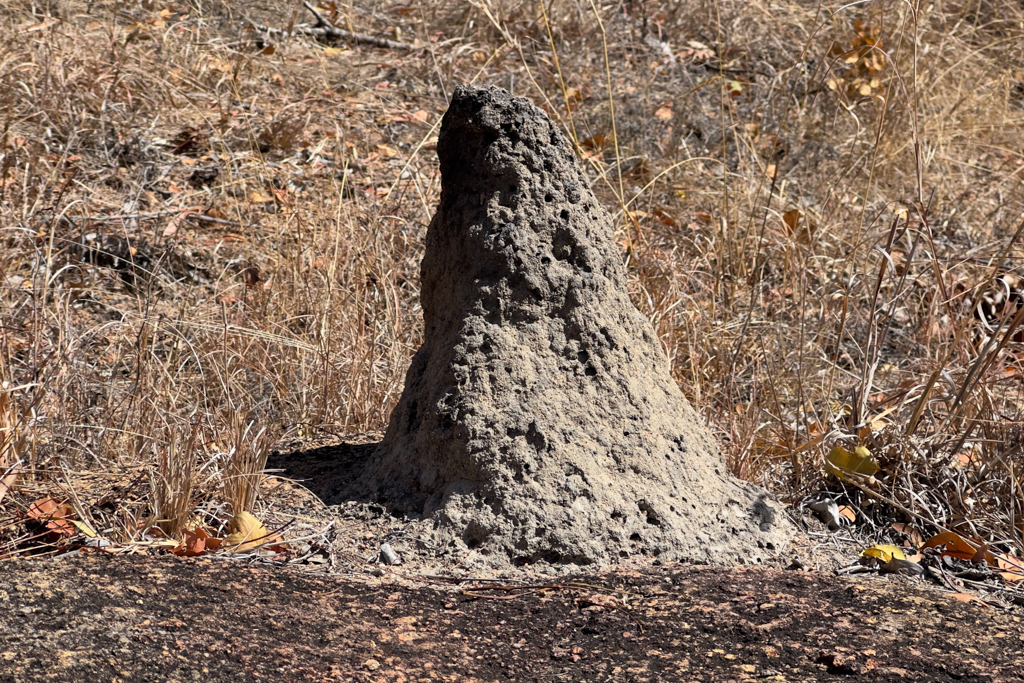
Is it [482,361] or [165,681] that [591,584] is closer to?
[482,361]

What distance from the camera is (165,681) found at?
172cm

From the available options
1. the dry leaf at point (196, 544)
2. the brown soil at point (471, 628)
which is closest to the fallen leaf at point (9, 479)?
the brown soil at point (471, 628)

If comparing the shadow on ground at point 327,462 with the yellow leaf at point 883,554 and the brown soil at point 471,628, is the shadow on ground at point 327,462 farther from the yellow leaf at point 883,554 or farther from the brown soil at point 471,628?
the yellow leaf at point 883,554

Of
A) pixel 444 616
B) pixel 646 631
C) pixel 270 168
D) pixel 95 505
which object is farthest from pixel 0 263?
pixel 646 631

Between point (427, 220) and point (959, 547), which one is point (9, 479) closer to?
point (959, 547)

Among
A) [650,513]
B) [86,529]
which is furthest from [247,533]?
[650,513]

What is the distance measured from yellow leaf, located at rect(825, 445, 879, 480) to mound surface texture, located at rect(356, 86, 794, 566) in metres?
0.28

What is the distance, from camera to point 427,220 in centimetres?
489

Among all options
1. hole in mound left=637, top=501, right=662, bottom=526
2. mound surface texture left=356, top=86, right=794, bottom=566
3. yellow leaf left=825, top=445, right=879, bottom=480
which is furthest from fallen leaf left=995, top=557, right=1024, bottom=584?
hole in mound left=637, top=501, right=662, bottom=526

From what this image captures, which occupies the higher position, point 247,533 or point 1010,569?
point 1010,569

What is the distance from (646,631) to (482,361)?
2.60 feet

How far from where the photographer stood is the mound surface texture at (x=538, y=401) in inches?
96.3

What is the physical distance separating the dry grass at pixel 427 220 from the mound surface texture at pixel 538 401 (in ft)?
1.45

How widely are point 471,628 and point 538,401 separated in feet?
2.10
